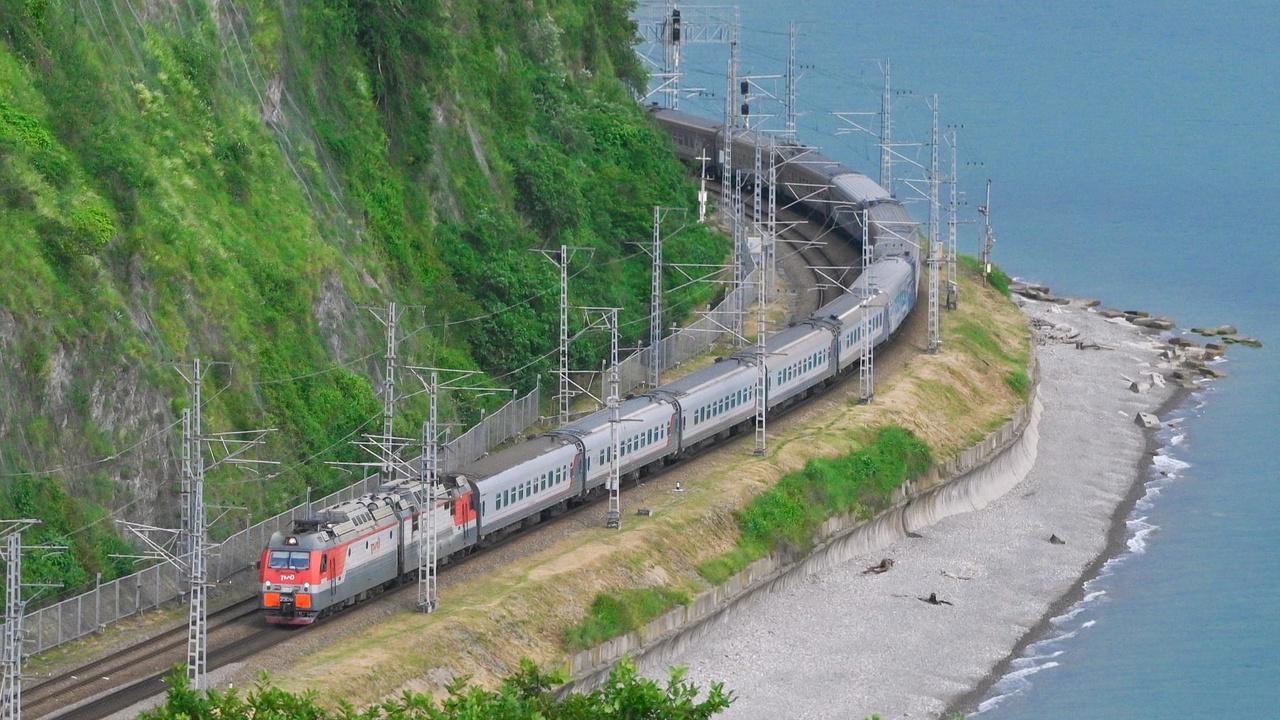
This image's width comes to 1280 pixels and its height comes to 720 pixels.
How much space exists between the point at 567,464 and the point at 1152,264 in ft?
279

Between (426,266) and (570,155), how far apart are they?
17.7 metres

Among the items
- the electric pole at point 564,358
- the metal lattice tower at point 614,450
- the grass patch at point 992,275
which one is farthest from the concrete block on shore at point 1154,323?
the metal lattice tower at point 614,450

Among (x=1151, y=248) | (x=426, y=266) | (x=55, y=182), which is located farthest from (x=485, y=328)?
(x=1151, y=248)

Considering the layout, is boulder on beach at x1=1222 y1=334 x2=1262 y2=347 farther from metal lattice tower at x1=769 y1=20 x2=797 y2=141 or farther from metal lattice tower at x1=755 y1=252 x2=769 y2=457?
metal lattice tower at x1=755 y1=252 x2=769 y2=457

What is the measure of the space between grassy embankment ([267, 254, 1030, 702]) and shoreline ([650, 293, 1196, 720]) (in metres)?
2.34

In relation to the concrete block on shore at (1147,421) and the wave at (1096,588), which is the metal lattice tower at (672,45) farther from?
the wave at (1096,588)

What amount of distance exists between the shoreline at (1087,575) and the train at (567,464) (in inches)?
473

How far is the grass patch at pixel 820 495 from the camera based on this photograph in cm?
6806

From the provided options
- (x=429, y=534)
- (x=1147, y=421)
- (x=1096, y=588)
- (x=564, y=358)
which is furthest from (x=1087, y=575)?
(x=429, y=534)

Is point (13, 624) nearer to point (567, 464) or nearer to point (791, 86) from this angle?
point (567, 464)

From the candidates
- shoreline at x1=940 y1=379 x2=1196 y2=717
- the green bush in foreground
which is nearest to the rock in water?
shoreline at x1=940 y1=379 x2=1196 y2=717

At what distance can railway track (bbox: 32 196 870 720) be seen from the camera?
49.9m

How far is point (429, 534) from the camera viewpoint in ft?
185

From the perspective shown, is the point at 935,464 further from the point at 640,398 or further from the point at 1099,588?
the point at 640,398
